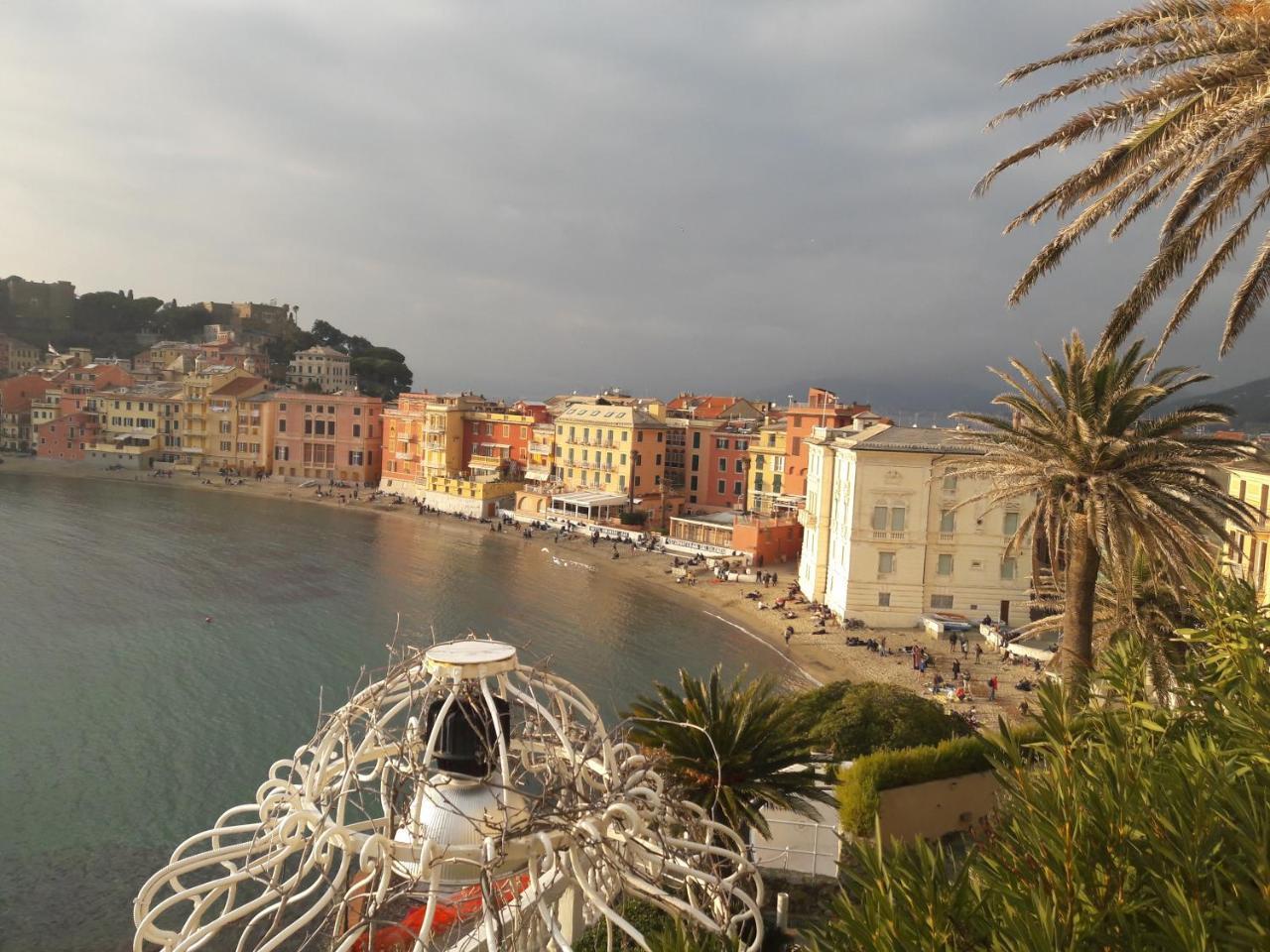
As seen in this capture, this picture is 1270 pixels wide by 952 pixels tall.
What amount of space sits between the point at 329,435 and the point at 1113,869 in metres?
86.2

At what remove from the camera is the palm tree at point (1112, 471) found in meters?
14.0

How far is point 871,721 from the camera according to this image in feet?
61.1

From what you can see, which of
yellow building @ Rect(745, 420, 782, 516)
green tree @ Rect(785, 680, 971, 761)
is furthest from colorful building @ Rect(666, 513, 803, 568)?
green tree @ Rect(785, 680, 971, 761)

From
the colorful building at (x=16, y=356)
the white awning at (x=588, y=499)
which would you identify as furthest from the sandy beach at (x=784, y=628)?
the colorful building at (x=16, y=356)

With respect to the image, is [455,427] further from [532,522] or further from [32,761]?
[32,761]

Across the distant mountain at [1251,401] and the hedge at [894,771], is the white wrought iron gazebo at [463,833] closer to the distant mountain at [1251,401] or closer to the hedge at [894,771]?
the hedge at [894,771]

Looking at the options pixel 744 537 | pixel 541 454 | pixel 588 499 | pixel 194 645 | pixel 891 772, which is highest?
pixel 541 454

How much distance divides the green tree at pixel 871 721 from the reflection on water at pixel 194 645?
9.75 metres

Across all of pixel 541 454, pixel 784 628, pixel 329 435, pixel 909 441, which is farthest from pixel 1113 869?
pixel 329 435

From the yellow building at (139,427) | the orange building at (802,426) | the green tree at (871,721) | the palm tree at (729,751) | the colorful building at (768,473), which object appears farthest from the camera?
the yellow building at (139,427)

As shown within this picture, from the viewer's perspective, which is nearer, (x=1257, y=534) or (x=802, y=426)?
(x=1257, y=534)

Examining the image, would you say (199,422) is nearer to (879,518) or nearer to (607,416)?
(607,416)

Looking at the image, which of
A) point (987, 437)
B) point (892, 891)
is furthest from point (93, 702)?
point (892, 891)

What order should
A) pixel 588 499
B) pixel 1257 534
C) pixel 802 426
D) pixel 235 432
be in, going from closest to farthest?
1. pixel 1257 534
2. pixel 802 426
3. pixel 588 499
4. pixel 235 432
